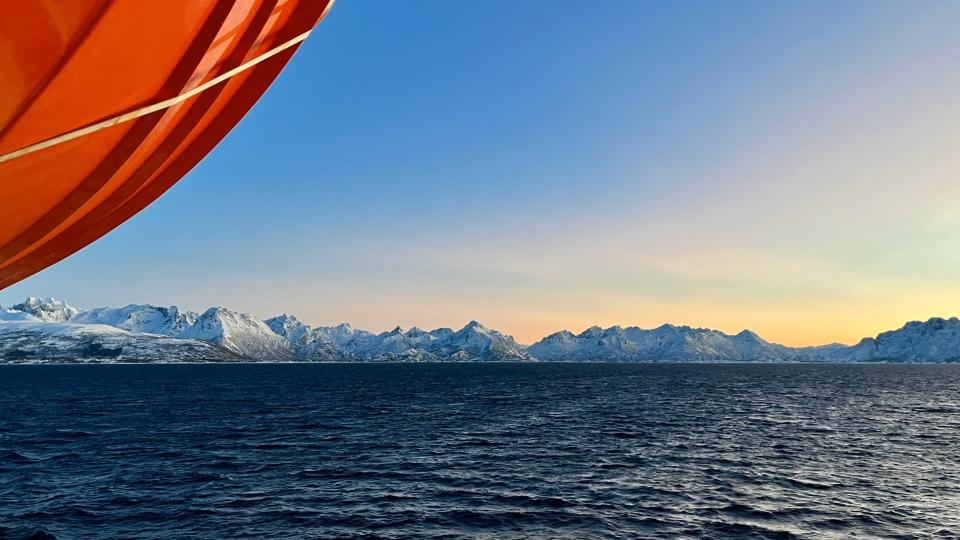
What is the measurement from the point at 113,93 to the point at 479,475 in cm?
4068

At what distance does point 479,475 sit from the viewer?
40.2 meters

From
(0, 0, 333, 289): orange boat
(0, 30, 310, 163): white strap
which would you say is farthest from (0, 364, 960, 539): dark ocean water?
(0, 30, 310, 163): white strap

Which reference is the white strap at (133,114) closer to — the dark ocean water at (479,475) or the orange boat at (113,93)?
the orange boat at (113,93)

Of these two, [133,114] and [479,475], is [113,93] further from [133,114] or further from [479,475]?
[479,475]

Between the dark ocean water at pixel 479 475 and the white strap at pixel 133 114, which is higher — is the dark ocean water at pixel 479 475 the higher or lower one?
the lower one

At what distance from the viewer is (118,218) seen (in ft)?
13.4

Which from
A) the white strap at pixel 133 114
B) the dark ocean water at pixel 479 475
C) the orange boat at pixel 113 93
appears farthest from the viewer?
the dark ocean water at pixel 479 475

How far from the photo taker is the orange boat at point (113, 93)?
240cm

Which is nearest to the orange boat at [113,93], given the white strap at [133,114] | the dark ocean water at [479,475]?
the white strap at [133,114]

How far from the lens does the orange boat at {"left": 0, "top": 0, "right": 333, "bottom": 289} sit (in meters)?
2.40

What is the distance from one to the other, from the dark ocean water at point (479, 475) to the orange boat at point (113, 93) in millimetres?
28012

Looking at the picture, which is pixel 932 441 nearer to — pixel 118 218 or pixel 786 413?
pixel 786 413

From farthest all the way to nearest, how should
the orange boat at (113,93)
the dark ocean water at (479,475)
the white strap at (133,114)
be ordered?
the dark ocean water at (479,475)
the white strap at (133,114)
the orange boat at (113,93)

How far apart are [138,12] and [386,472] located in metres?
42.1
